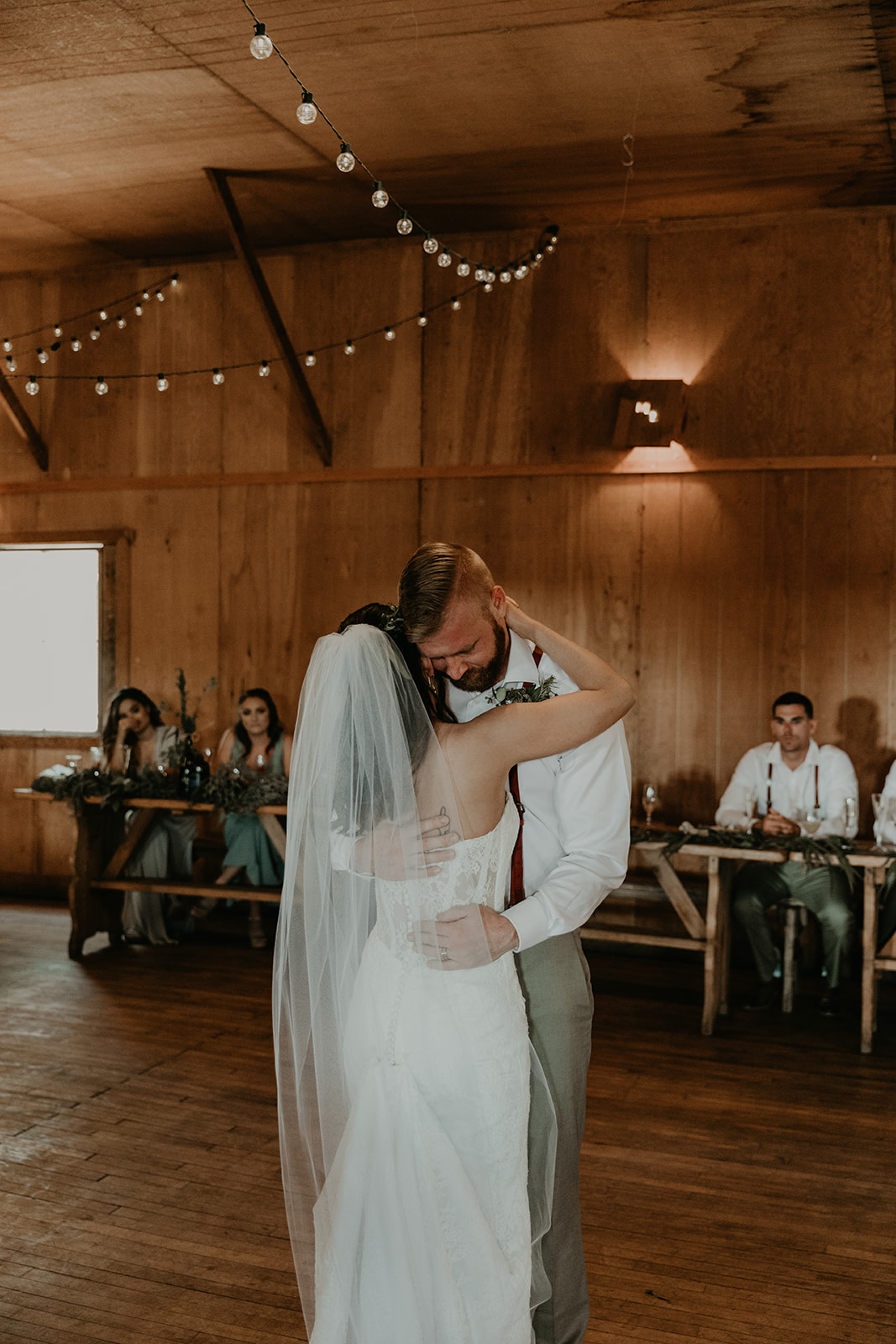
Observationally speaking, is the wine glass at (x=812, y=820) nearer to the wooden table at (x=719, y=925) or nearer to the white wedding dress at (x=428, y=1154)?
the wooden table at (x=719, y=925)

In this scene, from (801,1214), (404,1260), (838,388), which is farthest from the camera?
(838,388)

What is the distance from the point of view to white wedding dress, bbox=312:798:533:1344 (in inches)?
82.7

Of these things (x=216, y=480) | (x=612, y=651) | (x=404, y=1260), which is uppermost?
(x=216, y=480)

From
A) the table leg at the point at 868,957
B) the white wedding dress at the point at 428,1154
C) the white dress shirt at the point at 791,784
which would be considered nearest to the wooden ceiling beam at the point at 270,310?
the white dress shirt at the point at 791,784

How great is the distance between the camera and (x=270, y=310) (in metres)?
6.91

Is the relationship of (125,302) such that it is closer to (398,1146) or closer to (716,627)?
(716,627)

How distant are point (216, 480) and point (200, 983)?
336 centimetres

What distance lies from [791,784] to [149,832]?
367 cm

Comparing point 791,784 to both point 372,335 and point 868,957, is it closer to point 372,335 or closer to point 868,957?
point 868,957

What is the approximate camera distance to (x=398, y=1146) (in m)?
2.14

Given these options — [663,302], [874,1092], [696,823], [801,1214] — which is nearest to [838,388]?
[663,302]

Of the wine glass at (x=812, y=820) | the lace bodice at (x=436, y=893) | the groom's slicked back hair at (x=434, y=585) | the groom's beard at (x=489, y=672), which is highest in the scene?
the groom's slicked back hair at (x=434, y=585)

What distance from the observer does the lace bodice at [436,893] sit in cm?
220

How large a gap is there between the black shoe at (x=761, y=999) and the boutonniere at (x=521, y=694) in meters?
3.57
